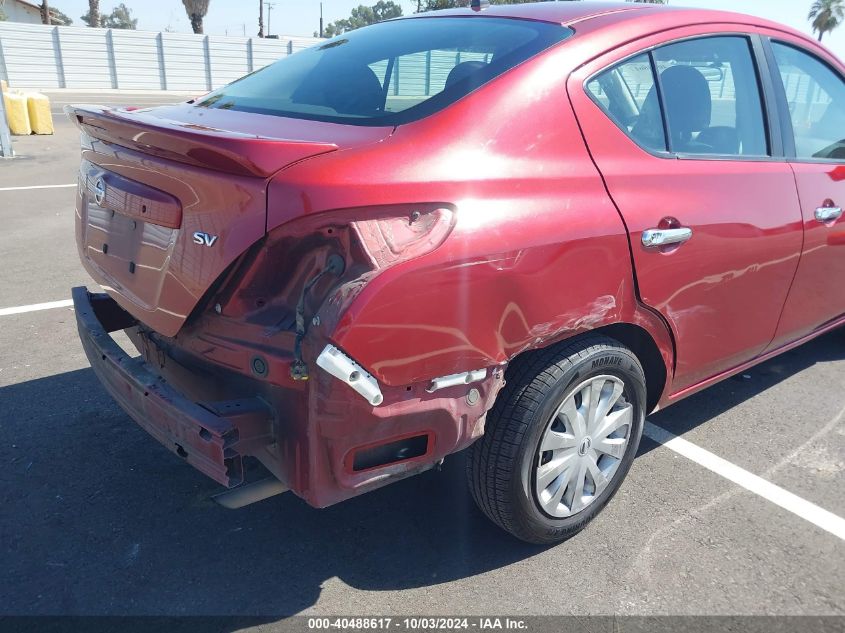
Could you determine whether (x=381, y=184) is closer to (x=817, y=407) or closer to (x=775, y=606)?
(x=775, y=606)

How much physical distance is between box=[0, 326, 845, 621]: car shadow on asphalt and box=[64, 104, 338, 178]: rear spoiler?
1.40 m

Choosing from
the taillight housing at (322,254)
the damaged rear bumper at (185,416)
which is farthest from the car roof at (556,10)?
the damaged rear bumper at (185,416)

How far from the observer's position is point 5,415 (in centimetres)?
337

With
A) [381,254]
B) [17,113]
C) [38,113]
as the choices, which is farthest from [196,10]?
[381,254]

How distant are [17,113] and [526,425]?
14.7 metres

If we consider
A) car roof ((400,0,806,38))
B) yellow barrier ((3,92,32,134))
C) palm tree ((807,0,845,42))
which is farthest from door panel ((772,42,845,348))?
palm tree ((807,0,845,42))

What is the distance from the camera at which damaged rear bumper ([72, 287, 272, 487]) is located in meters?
1.95

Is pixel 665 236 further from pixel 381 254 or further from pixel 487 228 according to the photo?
pixel 381 254

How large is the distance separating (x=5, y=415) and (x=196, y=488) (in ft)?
3.95

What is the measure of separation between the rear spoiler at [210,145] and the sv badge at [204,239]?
0.19 metres

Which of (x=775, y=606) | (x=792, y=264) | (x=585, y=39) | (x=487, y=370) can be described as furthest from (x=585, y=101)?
(x=775, y=606)

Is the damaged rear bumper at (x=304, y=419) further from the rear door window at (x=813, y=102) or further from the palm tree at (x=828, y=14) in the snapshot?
the palm tree at (x=828, y=14)

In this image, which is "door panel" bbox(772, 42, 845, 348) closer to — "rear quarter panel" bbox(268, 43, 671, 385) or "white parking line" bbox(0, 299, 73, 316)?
"rear quarter panel" bbox(268, 43, 671, 385)

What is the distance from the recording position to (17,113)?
13648mm
